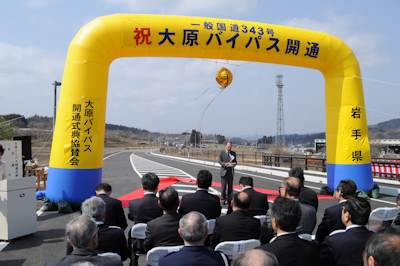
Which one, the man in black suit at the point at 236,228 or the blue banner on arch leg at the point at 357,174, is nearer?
the man in black suit at the point at 236,228

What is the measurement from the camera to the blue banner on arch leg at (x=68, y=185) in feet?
24.1

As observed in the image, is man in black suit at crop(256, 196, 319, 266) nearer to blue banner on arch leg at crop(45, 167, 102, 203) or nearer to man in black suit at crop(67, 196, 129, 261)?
man in black suit at crop(67, 196, 129, 261)

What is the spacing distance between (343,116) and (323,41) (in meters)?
2.65

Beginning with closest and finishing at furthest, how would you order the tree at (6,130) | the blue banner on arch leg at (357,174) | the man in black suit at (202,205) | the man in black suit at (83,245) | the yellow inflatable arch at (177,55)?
the man in black suit at (83,245) → the man in black suit at (202,205) → the yellow inflatable arch at (177,55) → the blue banner on arch leg at (357,174) → the tree at (6,130)

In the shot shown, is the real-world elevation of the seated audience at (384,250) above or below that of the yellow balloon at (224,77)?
below

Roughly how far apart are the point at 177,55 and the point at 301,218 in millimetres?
6475

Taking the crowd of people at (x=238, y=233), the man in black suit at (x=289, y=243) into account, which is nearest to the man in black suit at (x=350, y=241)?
the crowd of people at (x=238, y=233)

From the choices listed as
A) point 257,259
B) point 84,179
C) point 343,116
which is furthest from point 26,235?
point 343,116

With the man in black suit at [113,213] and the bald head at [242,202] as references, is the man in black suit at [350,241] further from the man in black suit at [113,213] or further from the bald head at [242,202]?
the man in black suit at [113,213]

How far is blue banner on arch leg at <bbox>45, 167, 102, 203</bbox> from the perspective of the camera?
7.35 m

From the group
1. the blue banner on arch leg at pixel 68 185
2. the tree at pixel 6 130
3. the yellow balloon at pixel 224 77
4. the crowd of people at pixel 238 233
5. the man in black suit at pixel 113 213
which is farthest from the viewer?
the tree at pixel 6 130

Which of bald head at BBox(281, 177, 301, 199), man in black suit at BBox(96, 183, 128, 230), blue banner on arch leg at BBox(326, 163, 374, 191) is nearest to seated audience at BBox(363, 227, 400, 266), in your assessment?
bald head at BBox(281, 177, 301, 199)

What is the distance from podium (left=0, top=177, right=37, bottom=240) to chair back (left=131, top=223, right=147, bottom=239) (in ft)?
10.1

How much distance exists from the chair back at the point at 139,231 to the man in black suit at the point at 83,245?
4.04ft
